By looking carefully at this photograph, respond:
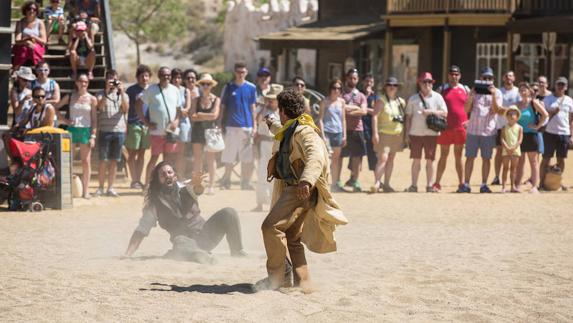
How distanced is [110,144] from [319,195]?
7386 millimetres

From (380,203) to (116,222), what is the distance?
380 centimetres

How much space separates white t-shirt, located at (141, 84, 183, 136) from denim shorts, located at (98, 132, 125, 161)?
51 centimetres

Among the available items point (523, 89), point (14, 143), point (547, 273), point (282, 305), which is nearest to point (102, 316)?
point (282, 305)

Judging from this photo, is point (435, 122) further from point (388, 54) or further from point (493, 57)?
point (388, 54)

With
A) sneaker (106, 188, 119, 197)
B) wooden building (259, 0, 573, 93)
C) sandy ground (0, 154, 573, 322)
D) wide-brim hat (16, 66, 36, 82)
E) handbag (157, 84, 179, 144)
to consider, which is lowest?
sneaker (106, 188, 119, 197)

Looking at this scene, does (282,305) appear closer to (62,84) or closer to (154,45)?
(62,84)

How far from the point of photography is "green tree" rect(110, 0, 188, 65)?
5506 centimetres

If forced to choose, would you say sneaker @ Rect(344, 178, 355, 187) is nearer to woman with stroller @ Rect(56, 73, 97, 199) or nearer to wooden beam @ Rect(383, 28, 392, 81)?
woman with stroller @ Rect(56, 73, 97, 199)

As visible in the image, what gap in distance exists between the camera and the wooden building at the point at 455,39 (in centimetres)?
2980

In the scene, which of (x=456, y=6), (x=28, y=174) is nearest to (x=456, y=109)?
(x=28, y=174)

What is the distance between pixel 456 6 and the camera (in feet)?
100

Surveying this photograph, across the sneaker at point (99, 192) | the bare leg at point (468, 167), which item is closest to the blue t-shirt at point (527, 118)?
the bare leg at point (468, 167)

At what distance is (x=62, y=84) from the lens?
1852 cm

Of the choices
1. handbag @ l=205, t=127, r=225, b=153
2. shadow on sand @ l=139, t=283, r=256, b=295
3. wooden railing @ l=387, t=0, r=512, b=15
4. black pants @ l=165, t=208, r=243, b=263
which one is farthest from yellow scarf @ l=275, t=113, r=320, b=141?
wooden railing @ l=387, t=0, r=512, b=15
